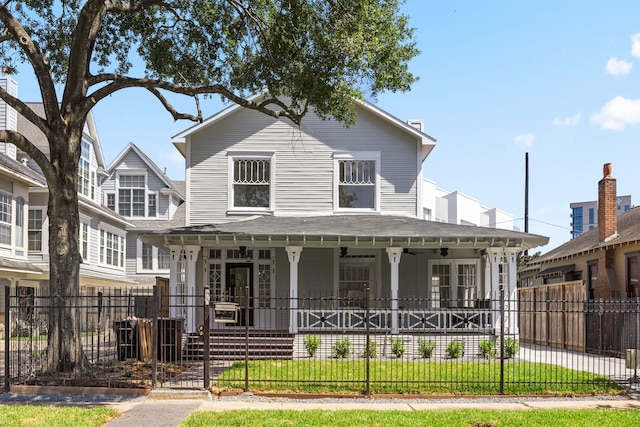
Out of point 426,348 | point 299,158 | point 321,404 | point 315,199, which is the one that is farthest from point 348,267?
point 321,404

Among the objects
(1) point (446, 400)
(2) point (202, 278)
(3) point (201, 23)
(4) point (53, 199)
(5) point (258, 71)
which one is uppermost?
(3) point (201, 23)

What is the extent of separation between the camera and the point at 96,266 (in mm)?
34000

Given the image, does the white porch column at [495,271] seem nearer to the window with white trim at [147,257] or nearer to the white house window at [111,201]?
the window with white trim at [147,257]

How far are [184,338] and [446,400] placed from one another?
8.78 meters

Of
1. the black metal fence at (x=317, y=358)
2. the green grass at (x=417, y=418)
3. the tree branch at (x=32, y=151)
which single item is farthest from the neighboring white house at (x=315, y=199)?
the green grass at (x=417, y=418)

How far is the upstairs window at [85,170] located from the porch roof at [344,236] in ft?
44.0

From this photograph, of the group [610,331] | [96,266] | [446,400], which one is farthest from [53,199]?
[96,266]

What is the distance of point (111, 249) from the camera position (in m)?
36.3

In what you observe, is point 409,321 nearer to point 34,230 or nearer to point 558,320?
point 558,320

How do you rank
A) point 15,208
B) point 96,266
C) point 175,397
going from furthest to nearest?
point 96,266, point 15,208, point 175,397

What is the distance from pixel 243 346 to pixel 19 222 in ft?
46.7

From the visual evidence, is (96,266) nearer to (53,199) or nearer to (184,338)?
(184,338)

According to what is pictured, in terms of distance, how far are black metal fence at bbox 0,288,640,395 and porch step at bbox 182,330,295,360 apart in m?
0.04

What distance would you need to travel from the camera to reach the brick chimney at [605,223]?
23.3 metres
